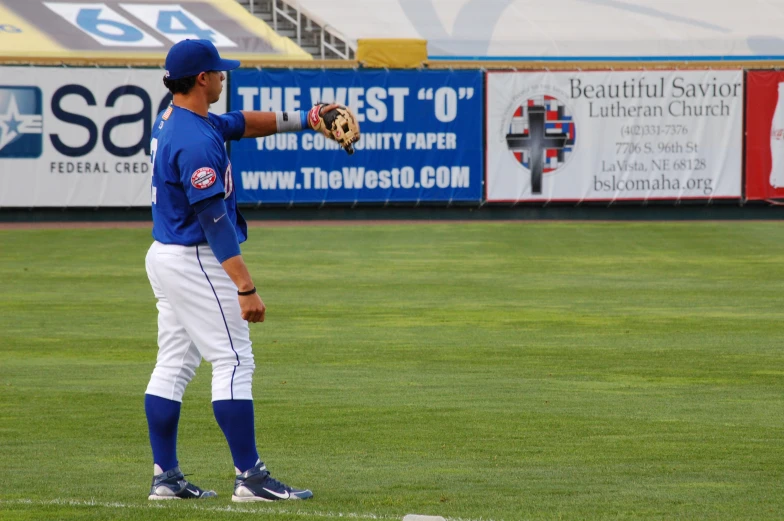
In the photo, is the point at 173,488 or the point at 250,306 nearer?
the point at 250,306

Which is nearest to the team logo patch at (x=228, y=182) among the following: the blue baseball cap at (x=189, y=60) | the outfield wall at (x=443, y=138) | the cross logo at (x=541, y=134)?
the blue baseball cap at (x=189, y=60)

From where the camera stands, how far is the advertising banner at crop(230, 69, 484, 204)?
1067 inches

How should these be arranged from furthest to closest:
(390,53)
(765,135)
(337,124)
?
(390,53)
(765,135)
(337,124)

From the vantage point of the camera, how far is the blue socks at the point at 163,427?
5934mm

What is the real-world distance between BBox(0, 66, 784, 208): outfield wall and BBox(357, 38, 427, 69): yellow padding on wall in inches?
40.1

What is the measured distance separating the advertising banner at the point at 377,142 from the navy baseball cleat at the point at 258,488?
846 inches

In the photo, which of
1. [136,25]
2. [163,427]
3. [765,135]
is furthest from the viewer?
[136,25]

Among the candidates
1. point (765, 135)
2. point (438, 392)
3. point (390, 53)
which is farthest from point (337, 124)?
point (765, 135)

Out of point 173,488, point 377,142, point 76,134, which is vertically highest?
point 76,134

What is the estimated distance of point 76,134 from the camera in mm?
26094

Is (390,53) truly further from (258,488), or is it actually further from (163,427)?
(258,488)

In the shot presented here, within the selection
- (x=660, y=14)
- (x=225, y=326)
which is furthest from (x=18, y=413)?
(x=660, y=14)

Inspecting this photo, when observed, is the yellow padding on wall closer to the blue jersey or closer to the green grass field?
the green grass field

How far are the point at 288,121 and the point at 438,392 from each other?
335 cm
